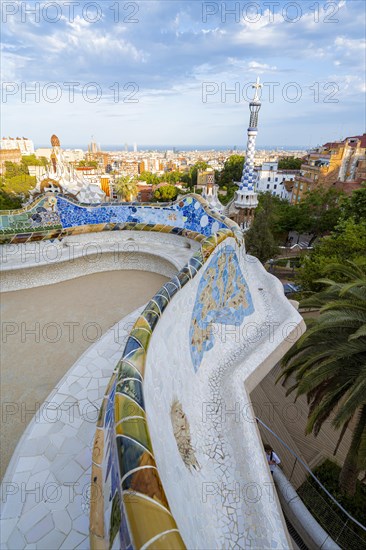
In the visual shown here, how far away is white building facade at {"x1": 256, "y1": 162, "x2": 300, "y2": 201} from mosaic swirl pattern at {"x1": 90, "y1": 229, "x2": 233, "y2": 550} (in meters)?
54.5

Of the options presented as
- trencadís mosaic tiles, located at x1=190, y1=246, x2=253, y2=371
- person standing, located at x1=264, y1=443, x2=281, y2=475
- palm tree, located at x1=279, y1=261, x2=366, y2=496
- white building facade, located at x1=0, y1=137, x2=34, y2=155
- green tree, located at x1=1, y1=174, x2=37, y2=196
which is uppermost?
white building facade, located at x1=0, y1=137, x2=34, y2=155

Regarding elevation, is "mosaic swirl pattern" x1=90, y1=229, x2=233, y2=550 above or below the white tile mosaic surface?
above

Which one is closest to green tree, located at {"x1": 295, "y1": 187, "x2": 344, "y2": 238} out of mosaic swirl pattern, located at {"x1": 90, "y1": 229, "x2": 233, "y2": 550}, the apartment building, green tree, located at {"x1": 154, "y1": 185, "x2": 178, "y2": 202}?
the apartment building

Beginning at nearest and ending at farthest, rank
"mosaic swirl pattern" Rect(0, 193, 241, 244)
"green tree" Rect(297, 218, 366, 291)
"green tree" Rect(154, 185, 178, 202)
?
"mosaic swirl pattern" Rect(0, 193, 241, 244)
"green tree" Rect(297, 218, 366, 291)
"green tree" Rect(154, 185, 178, 202)

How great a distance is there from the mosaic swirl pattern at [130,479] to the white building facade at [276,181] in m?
54.5

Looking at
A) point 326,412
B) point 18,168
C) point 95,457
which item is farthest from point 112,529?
point 18,168

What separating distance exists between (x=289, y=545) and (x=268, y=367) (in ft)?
9.17

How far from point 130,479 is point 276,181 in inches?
2276

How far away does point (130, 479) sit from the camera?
1.68m

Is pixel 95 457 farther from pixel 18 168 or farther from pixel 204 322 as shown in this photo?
pixel 18 168

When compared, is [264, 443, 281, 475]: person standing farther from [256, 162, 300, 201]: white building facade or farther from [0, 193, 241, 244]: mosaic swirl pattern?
[256, 162, 300, 201]: white building facade

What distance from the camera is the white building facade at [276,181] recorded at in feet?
174

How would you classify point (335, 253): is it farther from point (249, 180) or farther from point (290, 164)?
point (290, 164)

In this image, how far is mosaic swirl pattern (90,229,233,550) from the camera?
1.51 m
